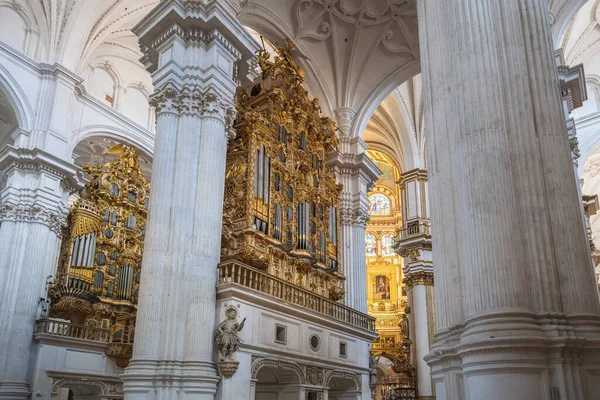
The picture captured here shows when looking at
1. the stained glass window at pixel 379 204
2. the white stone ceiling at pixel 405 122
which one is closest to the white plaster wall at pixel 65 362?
the white stone ceiling at pixel 405 122

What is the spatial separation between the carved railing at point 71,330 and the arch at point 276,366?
7.40 m

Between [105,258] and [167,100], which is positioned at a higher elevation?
[167,100]

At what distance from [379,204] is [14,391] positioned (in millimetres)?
24744

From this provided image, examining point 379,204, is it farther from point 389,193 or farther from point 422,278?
point 422,278

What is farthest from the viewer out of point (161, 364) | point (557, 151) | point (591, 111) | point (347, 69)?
point (591, 111)

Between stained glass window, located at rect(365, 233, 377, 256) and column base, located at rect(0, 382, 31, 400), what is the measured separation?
22.1 meters

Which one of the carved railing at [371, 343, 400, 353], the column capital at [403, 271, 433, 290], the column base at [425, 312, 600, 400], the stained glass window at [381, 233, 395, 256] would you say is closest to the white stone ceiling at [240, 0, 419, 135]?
the column capital at [403, 271, 433, 290]

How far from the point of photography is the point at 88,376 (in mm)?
16281

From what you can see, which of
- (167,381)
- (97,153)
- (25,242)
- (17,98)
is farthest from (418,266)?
(17,98)

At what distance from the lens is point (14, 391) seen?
14266mm

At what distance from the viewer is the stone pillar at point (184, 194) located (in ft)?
33.2

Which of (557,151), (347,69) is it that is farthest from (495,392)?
(347,69)

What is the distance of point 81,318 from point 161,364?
8.44 m

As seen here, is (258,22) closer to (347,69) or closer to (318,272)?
(347,69)
